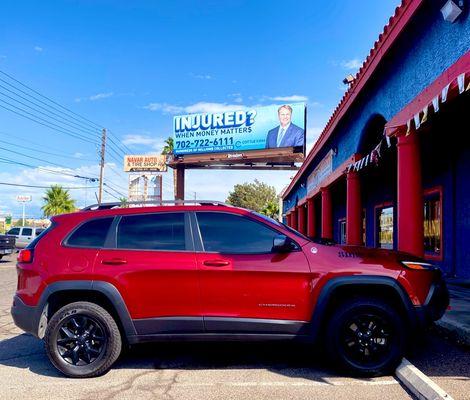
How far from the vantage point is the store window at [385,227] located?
14156mm

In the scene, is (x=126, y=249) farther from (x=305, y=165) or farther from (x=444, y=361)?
(x=305, y=165)

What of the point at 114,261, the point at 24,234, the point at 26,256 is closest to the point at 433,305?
the point at 114,261

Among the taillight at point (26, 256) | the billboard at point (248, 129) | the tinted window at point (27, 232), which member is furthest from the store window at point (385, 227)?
the tinted window at point (27, 232)

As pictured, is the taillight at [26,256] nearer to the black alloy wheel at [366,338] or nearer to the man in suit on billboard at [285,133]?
the black alloy wheel at [366,338]

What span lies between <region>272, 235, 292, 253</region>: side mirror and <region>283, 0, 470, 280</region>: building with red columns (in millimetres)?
2881

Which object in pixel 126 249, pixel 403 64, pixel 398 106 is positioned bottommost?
pixel 126 249

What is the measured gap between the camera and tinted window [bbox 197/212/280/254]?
4453mm

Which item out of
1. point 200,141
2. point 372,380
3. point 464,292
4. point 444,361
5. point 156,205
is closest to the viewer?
point 372,380

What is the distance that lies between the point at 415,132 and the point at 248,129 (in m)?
24.5

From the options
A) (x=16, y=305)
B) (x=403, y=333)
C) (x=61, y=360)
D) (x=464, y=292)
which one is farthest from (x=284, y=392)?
(x=464, y=292)

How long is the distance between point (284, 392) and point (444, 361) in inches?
76.3

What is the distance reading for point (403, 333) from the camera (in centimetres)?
416

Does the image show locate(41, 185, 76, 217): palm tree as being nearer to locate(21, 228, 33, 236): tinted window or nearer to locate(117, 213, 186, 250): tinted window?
locate(21, 228, 33, 236): tinted window

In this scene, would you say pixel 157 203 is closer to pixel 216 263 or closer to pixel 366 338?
pixel 216 263
